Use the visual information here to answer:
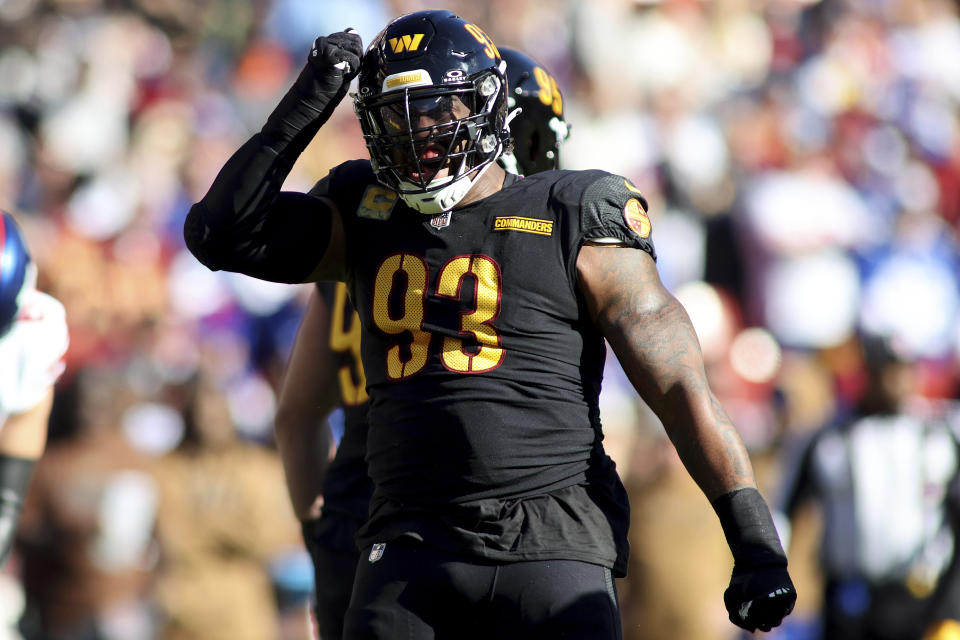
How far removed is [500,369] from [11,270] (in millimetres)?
1919

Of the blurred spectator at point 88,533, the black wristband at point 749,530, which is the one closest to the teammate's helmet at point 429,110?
the black wristband at point 749,530

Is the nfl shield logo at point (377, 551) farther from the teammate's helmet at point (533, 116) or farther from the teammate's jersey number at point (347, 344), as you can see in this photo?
the teammate's helmet at point (533, 116)

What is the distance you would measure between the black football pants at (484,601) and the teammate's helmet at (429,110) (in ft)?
3.02

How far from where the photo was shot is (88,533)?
7145 millimetres

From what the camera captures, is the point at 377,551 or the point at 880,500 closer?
the point at 377,551

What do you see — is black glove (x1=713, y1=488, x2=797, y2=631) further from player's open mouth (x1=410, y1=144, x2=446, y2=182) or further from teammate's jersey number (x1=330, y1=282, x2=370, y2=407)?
teammate's jersey number (x1=330, y1=282, x2=370, y2=407)

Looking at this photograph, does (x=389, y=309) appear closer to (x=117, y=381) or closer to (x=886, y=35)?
(x=117, y=381)

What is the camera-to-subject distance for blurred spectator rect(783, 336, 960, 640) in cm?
705

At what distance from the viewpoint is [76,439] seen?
7.27 meters

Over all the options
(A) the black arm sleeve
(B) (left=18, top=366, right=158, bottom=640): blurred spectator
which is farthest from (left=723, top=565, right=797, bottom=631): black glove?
(B) (left=18, top=366, right=158, bottom=640): blurred spectator

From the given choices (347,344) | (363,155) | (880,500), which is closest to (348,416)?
(347,344)

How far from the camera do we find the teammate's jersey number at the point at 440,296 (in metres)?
3.58

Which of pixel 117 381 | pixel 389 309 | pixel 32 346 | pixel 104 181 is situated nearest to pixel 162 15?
pixel 104 181

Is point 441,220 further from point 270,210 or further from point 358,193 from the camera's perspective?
point 270,210
